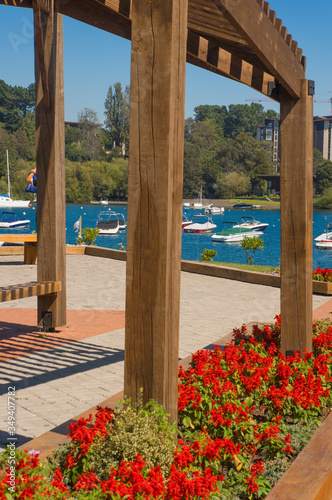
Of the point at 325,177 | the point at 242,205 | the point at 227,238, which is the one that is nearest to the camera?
the point at 227,238

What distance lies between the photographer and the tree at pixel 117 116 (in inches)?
3971

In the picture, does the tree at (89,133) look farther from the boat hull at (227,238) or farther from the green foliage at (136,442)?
the green foliage at (136,442)

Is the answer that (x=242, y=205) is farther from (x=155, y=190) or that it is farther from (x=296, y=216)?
(x=155, y=190)

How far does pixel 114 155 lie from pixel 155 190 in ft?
298

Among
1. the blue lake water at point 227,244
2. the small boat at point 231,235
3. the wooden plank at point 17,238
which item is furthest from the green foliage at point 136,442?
the small boat at point 231,235

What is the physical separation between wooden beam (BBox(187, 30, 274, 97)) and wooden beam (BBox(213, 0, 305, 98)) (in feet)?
1.05

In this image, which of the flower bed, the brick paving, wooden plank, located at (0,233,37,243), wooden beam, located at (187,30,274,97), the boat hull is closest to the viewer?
the flower bed

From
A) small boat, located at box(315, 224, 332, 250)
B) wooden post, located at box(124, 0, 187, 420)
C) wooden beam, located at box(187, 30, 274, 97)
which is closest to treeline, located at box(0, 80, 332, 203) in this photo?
small boat, located at box(315, 224, 332, 250)

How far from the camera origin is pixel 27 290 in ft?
19.0

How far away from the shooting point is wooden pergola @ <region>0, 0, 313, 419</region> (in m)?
2.58

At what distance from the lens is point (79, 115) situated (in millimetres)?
105375

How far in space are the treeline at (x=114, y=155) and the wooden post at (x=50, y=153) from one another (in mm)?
56176

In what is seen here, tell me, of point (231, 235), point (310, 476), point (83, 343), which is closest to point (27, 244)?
point (83, 343)

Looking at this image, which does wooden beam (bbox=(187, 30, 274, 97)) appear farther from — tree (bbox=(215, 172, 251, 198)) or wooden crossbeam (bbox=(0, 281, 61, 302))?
tree (bbox=(215, 172, 251, 198))
